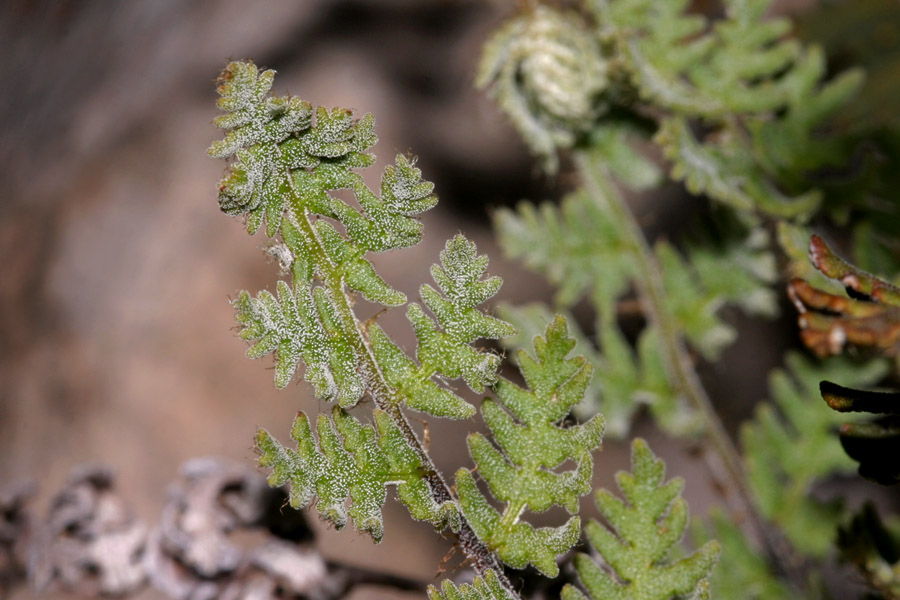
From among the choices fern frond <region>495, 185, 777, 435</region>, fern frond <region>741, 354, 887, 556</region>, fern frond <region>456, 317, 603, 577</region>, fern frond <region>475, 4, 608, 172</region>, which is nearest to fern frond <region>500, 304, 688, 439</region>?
fern frond <region>495, 185, 777, 435</region>

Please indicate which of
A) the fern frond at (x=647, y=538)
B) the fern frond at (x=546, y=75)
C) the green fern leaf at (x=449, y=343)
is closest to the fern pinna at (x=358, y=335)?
the green fern leaf at (x=449, y=343)

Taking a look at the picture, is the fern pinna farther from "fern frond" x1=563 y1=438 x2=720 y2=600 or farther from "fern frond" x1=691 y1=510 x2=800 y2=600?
"fern frond" x1=691 y1=510 x2=800 y2=600

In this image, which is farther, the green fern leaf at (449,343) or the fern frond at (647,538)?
the fern frond at (647,538)

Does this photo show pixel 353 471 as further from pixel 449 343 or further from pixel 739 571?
pixel 739 571

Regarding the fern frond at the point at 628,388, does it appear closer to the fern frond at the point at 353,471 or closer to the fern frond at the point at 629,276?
the fern frond at the point at 629,276

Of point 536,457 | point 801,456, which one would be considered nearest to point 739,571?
point 801,456

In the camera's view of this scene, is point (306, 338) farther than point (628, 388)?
No
